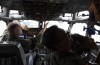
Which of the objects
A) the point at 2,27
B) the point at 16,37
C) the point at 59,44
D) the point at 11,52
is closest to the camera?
the point at 11,52

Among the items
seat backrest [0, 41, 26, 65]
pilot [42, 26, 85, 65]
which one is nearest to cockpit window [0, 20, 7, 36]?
pilot [42, 26, 85, 65]

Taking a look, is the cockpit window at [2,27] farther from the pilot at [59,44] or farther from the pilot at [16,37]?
the pilot at [59,44]

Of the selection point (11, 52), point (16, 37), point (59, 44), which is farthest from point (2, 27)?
point (11, 52)

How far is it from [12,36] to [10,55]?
225cm

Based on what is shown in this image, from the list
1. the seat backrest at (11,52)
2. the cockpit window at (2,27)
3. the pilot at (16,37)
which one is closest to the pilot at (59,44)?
the seat backrest at (11,52)

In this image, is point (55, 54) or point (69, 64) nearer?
point (69, 64)

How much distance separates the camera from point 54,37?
2131 mm

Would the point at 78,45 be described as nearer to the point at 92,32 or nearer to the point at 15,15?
the point at 92,32

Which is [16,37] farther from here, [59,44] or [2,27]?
[2,27]

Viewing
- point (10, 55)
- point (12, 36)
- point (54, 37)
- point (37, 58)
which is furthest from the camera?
point (37, 58)

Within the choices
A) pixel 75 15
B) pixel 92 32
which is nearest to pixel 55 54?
pixel 92 32

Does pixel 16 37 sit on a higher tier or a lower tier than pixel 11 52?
lower

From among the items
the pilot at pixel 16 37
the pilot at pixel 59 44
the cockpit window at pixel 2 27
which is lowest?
the cockpit window at pixel 2 27

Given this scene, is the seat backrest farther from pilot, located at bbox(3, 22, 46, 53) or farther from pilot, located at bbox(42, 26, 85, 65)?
pilot, located at bbox(3, 22, 46, 53)
